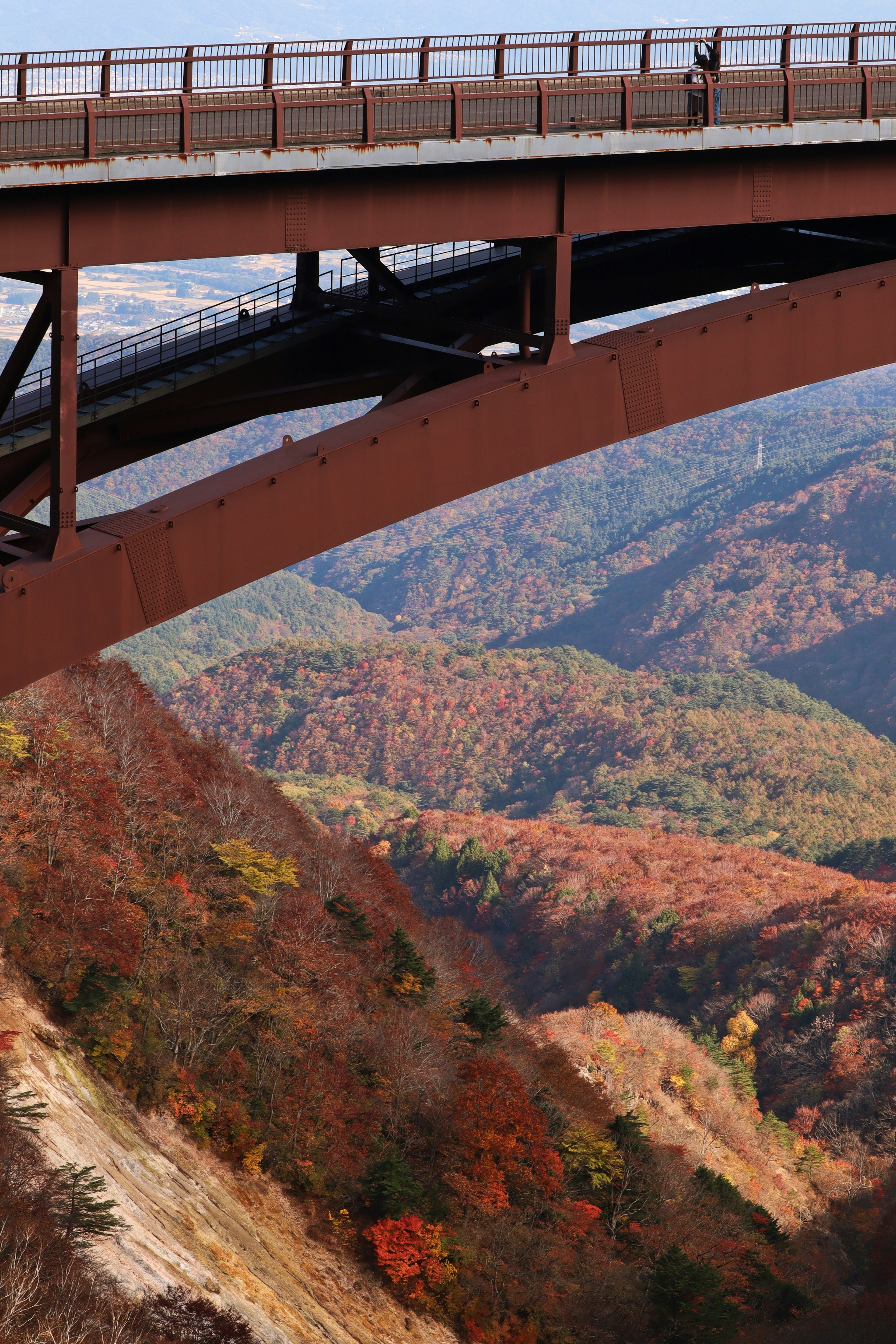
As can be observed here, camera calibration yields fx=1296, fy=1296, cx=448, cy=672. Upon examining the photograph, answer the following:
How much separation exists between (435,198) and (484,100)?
0.87 m

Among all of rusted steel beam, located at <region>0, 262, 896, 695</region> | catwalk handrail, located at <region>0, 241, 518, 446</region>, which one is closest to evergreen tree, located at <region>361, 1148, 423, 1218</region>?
catwalk handrail, located at <region>0, 241, 518, 446</region>

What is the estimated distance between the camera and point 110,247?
30.9ft

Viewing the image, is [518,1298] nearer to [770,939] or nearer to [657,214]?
[657,214]

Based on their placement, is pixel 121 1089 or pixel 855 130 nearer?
pixel 855 130

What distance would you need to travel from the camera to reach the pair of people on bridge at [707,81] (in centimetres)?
1070

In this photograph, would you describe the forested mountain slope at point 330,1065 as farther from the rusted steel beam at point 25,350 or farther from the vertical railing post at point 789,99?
the vertical railing post at point 789,99

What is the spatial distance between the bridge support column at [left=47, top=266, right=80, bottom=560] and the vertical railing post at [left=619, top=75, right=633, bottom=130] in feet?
14.9

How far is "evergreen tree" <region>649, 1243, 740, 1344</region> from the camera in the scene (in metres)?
29.0

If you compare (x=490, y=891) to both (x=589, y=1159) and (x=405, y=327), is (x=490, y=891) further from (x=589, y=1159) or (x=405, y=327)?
(x=405, y=327)

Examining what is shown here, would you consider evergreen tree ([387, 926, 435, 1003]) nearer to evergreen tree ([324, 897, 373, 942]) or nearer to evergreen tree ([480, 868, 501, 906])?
evergreen tree ([324, 897, 373, 942])

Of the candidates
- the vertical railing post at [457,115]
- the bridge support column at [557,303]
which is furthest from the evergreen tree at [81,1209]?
the vertical railing post at [457,115]

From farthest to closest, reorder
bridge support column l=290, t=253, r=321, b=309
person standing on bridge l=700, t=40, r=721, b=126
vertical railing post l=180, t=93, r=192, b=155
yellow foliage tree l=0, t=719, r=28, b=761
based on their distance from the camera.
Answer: yellow foliage tree l=0, t=719, r=28, b=761, bridge support column l=290, t=253, r=321, b=309, person standing on bridge l=700, t=40, r=721, b=126, vertical railing post l=180, t=93, r=192, b=155

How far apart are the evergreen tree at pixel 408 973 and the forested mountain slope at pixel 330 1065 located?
73 mm

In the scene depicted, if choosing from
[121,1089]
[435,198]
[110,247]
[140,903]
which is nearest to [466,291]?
[435,198]
